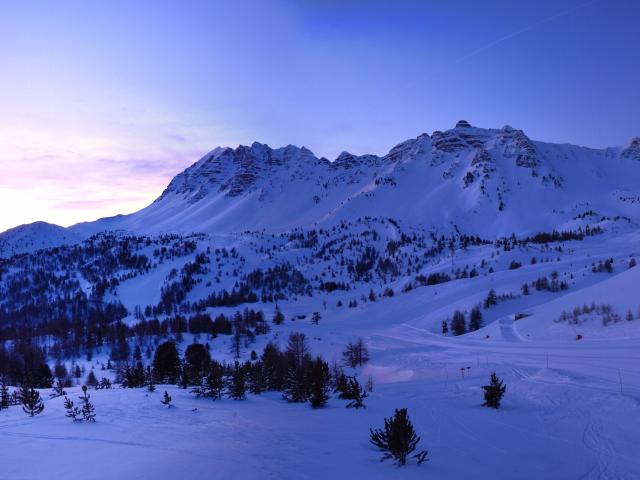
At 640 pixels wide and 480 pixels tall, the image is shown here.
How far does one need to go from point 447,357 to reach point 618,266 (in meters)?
68.0

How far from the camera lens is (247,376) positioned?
120 feet

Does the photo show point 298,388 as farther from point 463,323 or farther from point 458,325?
point 463,323

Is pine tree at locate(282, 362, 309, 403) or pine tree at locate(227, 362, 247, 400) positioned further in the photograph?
pine tree at locate(227, 362, 247, 400)

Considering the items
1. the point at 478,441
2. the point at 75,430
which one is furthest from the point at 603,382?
the point at 75,430

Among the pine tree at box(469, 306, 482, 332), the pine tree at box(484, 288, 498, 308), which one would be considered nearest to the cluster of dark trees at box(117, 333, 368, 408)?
the pine tree at box(469, 306, 482, 332)

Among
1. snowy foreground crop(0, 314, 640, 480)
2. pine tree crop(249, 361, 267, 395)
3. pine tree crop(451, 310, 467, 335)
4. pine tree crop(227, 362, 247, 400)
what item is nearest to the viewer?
snowy foreground crop(0, 314, 640, 480)

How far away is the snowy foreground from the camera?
1400 centimetres

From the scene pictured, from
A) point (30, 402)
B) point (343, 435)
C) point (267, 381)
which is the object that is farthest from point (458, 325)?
point (30, 402)

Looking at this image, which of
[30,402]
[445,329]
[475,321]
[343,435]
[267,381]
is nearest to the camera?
[343,435]

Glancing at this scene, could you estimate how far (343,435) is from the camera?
19.1 meters

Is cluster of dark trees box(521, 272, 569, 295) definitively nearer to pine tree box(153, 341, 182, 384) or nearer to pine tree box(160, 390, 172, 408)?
pine tree box(153, 341, 182, 384)

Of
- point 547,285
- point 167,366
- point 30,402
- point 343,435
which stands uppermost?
point 30,402

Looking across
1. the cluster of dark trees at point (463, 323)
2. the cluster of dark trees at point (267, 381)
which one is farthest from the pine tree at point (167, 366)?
the cluster of dark trees at point (463, 323)

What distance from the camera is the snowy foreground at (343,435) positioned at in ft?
45.9
